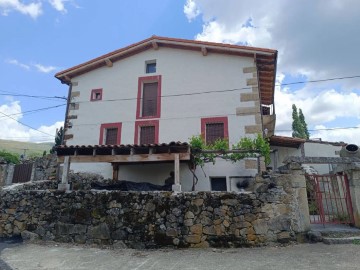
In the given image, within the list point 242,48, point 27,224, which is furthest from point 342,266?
point 242,48

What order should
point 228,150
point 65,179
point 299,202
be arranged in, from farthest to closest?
point 228,150 < point 65,179 < point 299,202

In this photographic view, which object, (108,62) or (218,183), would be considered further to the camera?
(108,62)

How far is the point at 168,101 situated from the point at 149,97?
105cm

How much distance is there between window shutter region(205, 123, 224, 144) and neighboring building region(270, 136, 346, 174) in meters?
3.10

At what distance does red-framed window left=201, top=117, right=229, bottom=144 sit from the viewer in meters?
10.8

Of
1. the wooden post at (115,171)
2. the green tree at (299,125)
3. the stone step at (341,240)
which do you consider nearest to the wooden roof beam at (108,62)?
the wooden post at (115,171)

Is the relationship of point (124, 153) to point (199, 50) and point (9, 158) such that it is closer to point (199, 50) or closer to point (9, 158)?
point (199, 50)

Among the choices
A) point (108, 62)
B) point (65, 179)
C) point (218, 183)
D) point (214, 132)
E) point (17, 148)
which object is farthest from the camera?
point (17, 148)

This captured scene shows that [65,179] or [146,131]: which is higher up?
[146,131]

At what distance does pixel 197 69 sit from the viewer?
39.0ft

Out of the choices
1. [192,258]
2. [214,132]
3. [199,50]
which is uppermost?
[199,50]

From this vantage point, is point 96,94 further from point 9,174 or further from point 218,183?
point 9,174

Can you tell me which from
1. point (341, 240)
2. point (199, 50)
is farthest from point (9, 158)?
point (341, 240)

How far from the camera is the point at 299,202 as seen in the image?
6469 millimetres
